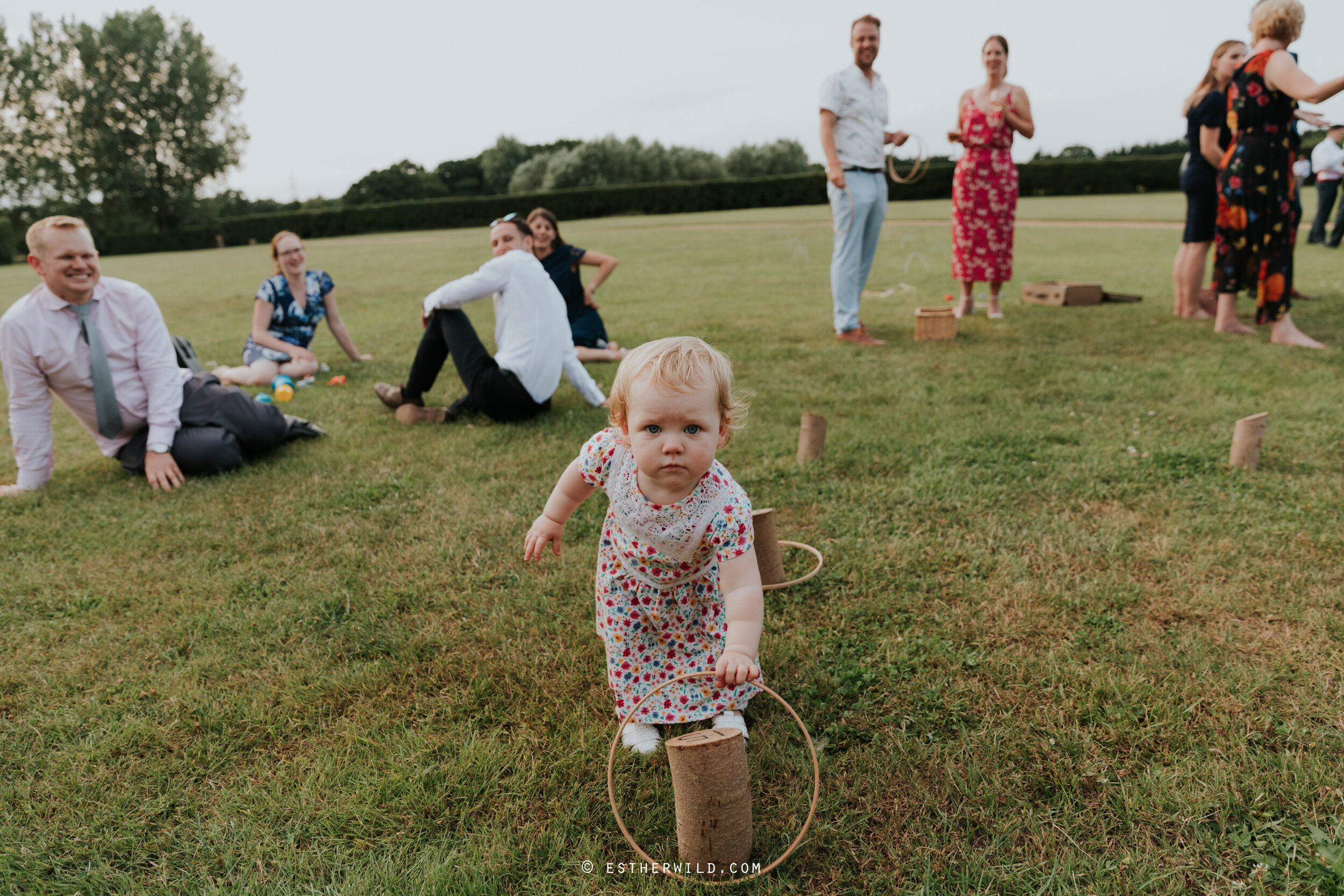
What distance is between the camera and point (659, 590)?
2326mm

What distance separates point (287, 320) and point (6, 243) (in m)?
40.3

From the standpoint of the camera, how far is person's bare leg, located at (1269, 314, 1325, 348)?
20.6 feet

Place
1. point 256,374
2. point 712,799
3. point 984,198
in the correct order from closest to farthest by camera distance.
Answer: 1. point 712,799
2. point 256,374
3. point 984,198

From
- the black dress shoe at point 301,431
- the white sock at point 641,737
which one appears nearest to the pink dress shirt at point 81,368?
the black dress shoe at point 301,431

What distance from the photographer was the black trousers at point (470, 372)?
4973 millimetres

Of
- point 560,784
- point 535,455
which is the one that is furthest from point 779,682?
point 535,455

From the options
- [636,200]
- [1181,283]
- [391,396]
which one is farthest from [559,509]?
[636,200]

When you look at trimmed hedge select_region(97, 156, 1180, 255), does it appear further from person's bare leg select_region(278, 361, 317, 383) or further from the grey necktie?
the grey necktie

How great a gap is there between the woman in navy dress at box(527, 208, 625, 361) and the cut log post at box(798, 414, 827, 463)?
3.17 meters

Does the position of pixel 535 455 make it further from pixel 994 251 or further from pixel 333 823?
pixel 994 251

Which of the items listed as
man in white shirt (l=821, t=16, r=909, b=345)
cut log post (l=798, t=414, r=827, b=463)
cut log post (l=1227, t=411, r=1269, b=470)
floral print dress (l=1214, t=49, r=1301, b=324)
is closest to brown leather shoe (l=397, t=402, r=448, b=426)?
cut log post (l=798, t=414, r=827, b=463)

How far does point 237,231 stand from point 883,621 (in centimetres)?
5018

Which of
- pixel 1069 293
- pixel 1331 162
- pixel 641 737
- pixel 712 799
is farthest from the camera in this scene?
pixel 1331 162

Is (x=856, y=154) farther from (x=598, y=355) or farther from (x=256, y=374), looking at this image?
(x=256, y=374)
